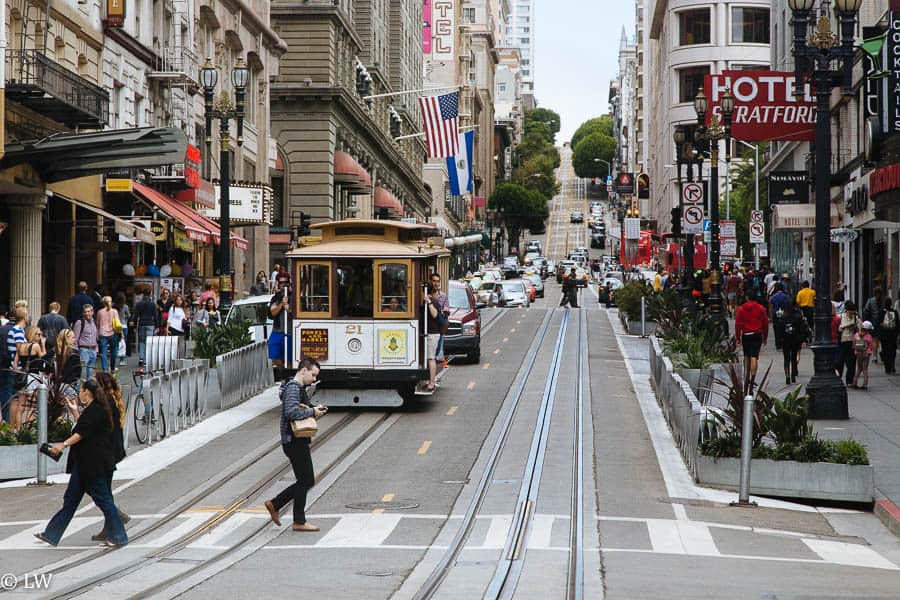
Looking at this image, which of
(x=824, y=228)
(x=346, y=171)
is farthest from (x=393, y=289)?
(x=346, y=171)

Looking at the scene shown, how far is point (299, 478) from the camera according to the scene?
1420cm

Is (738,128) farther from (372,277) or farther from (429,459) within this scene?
(429,459)

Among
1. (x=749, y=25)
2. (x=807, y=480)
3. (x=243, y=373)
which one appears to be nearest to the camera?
(x=807, y=480)

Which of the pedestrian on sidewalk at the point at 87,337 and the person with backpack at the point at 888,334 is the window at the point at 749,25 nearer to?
the person with backpack at the point at 888,334

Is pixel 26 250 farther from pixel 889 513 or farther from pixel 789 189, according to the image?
pixel 789 189

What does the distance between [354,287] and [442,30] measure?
10794 cm

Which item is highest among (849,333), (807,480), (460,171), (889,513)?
(460,171)

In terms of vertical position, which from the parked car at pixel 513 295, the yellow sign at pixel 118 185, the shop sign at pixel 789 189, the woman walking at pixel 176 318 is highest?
the shop sign at pixel 789 189

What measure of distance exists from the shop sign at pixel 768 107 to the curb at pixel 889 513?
998 inches

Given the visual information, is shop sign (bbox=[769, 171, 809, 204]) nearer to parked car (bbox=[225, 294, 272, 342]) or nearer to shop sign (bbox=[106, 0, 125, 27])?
parked car (bbox=[225, 294, 272, 342])

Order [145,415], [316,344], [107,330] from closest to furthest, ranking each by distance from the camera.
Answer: [145,415], [316,344], [107,330]

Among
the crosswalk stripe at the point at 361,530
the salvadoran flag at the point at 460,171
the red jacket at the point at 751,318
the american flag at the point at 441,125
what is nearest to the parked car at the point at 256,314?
the red jacket at the point at 751,318

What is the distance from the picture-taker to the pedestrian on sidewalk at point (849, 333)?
27.4 metres

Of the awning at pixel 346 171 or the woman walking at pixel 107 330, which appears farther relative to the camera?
the awning at pixel 346 171
